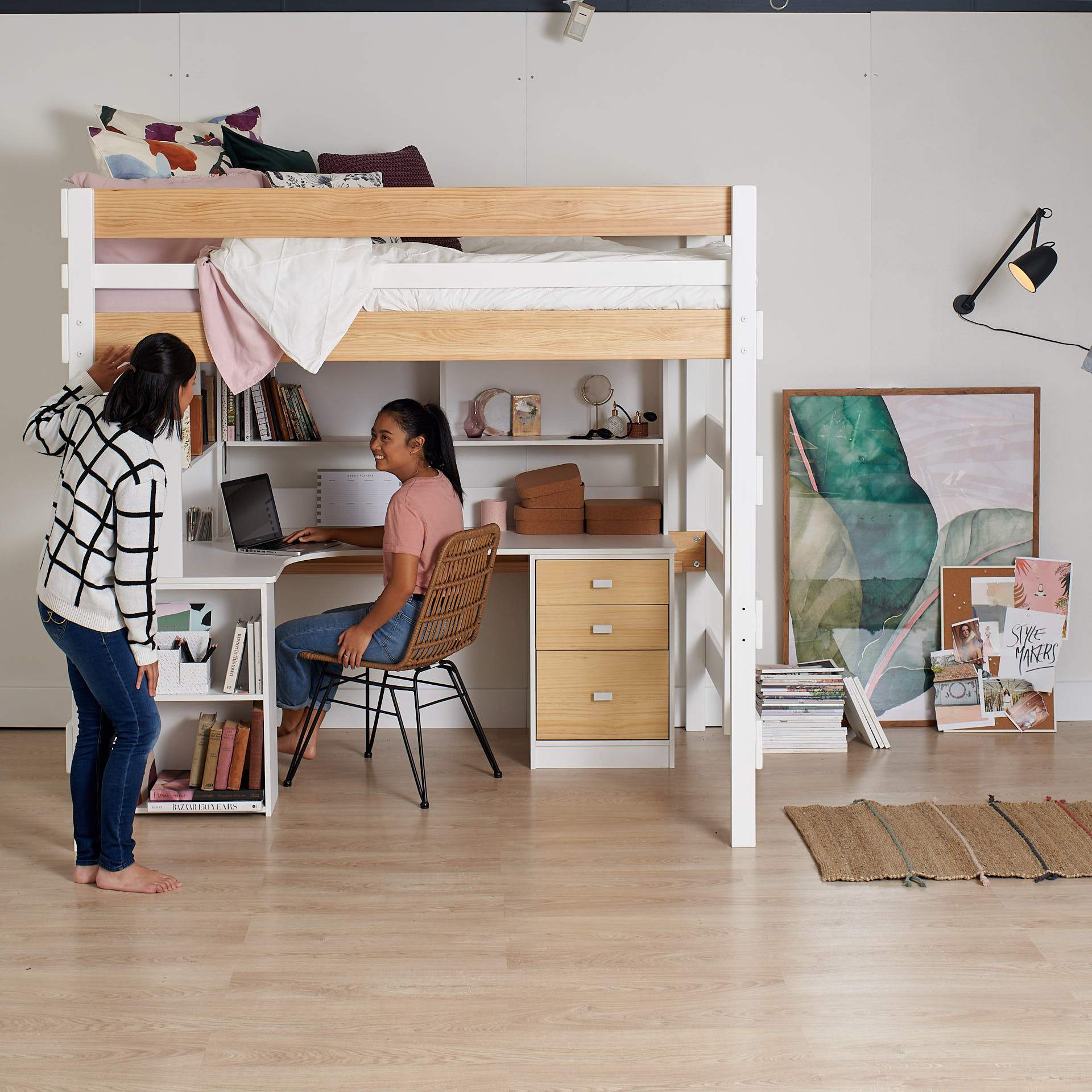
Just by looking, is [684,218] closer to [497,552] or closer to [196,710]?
[497,552]

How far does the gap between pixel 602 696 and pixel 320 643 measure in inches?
35.9

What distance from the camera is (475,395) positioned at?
3965mm

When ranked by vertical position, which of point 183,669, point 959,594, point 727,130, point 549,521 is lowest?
point 183,669

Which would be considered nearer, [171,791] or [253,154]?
[171,791]

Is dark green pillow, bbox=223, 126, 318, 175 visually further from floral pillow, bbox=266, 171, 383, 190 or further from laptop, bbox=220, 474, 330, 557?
laptop, bbox=220, 474, 330, 557

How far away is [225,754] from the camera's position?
306cm

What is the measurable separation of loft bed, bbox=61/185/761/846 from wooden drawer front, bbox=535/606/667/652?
2.31 feet

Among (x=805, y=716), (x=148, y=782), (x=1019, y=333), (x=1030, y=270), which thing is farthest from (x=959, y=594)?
(x=148, y=782)

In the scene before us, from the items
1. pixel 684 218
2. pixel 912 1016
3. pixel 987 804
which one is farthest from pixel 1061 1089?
pixel 684 218

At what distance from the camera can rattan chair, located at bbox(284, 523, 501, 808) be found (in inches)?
125

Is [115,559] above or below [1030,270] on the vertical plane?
below

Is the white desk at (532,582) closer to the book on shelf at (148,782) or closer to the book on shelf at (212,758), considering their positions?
the book on shelf at (212,758)

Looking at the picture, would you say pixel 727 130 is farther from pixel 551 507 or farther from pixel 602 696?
pixel 602 696

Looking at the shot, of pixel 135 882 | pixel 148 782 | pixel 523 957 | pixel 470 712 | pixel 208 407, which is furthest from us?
pixel 208 407
